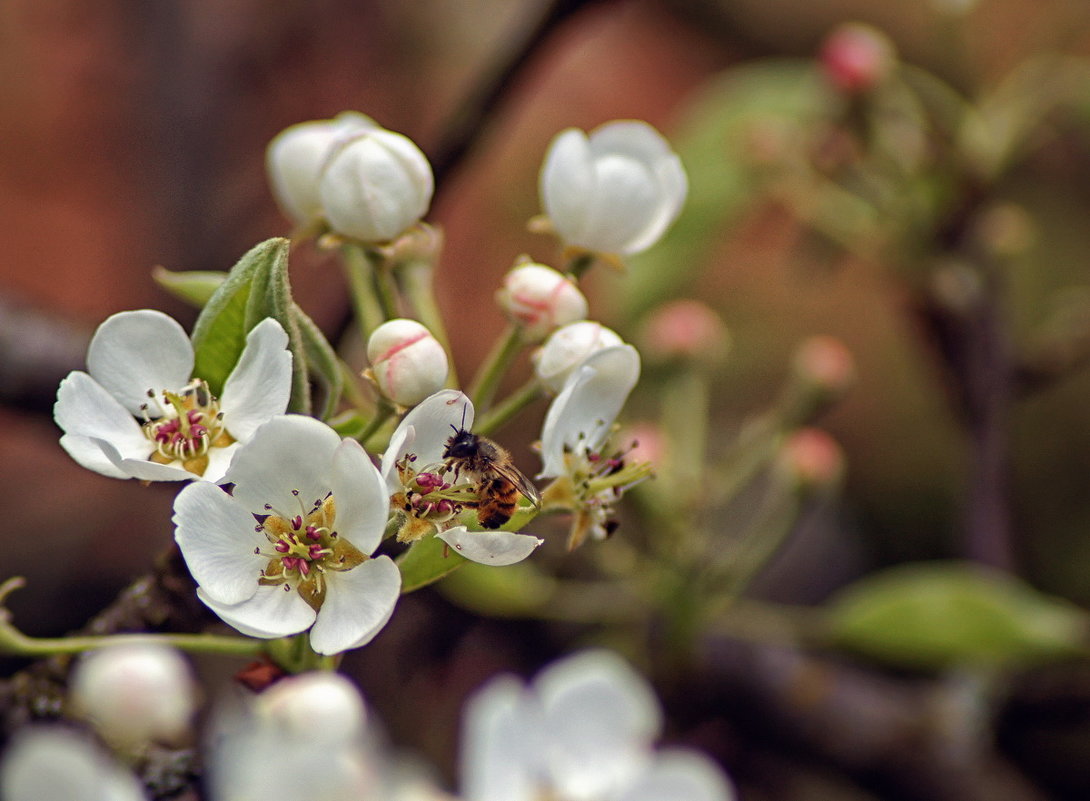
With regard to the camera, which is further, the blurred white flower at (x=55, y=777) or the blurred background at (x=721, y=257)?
the blurred background at (x=721, y=257)

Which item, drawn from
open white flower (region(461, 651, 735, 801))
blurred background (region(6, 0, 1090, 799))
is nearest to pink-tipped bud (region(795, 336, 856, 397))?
blurred background (region(6, 0, 1090, 799))

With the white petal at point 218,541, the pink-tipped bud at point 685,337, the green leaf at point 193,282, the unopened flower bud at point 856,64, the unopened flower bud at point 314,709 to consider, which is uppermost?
the unopened flower bud at point 856,64

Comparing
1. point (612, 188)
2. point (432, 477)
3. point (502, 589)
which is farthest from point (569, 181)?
point (502, 589)

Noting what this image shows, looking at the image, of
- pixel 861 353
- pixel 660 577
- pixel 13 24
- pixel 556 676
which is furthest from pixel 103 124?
pixel 556 676

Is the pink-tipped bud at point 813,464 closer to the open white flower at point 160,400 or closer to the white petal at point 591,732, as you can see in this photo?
the white petal at point 591,732

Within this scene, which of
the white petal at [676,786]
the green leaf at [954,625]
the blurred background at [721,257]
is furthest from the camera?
the blurred background at [721,257]

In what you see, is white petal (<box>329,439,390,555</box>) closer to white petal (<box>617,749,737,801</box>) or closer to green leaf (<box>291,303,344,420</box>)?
green leaf (<box>291,303,344,420</box>)

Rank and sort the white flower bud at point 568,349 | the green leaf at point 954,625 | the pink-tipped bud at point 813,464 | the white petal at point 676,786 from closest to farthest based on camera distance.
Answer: the white flower bud at point 568,349
the white petal at point 676,786
the green leaf at point 954,625
the pink-tipped bud at point 813,464

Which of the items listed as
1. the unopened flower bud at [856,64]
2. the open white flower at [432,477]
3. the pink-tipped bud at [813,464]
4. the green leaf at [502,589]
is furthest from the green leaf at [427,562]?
the unopened flower bud at [856,64]

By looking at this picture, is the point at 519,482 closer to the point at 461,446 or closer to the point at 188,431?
the point at 461,446
